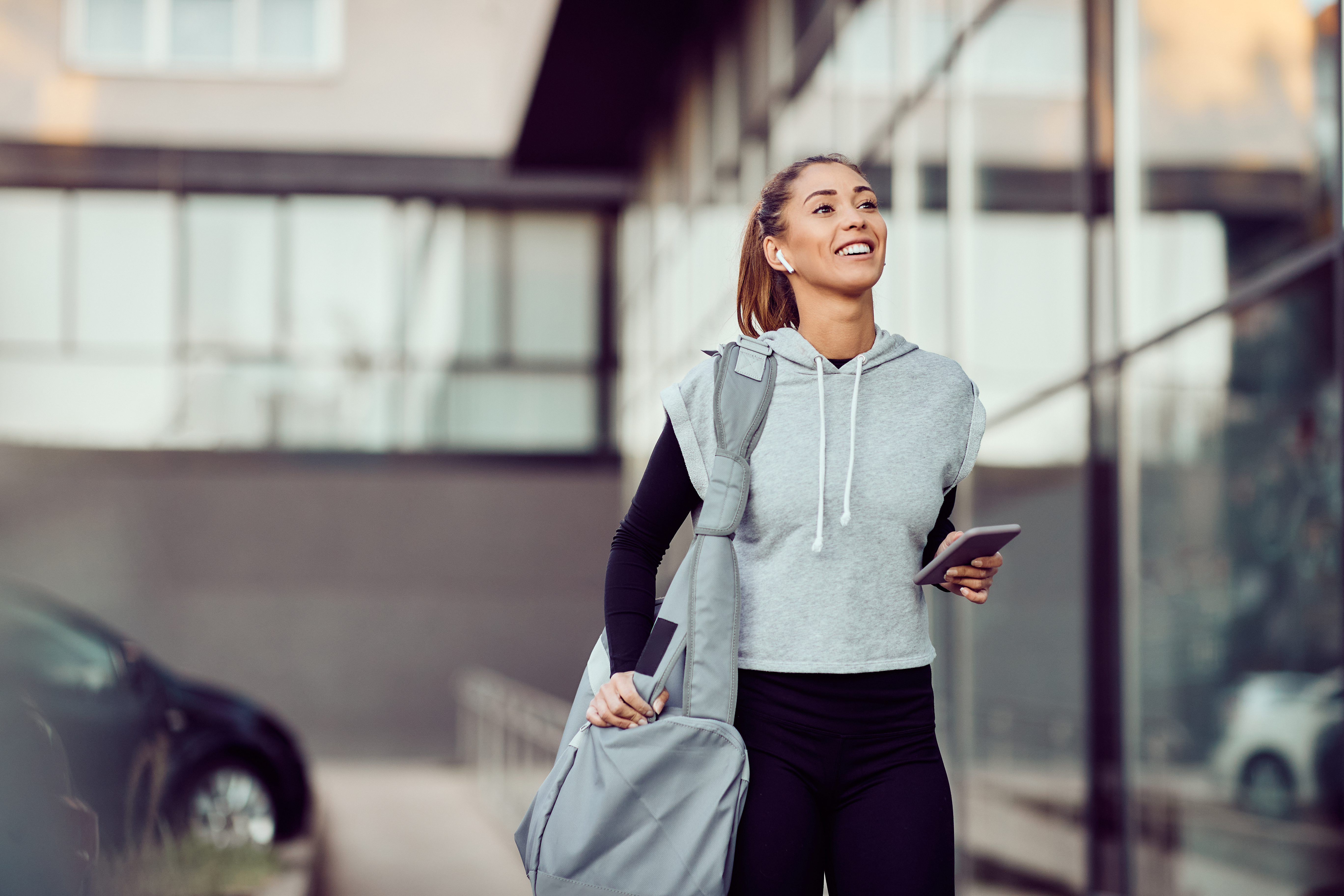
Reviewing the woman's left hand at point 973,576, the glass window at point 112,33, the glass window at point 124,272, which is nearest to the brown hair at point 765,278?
the woman's left hand at point 973,576

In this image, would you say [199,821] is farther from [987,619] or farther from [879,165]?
[879,165]

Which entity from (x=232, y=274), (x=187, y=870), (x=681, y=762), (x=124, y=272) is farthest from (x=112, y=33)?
(x=681, y=762)

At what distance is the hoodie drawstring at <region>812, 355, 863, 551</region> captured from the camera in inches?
89.1

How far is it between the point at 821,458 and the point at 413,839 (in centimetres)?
940

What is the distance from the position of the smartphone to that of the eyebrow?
0.57 m

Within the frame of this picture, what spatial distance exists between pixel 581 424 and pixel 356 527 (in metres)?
3.01

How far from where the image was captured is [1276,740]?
5.14 meters

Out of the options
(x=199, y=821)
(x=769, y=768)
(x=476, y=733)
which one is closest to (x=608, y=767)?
(x=769, y=768)

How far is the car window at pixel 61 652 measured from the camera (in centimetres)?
666

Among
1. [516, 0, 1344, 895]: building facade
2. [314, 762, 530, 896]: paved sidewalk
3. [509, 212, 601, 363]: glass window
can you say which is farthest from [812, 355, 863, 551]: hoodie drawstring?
[509, 212, 601, 363]: glass window

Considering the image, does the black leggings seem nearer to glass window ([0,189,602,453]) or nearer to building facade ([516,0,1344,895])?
building facade ([516,0,1344,895])

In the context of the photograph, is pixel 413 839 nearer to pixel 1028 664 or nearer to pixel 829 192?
pixel 1028 664

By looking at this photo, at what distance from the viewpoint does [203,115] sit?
63.6 feet

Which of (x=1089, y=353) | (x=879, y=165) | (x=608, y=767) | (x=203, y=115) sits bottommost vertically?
(x=608, y=767)
